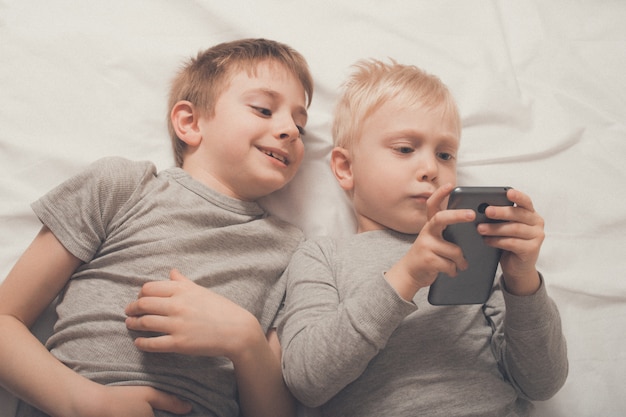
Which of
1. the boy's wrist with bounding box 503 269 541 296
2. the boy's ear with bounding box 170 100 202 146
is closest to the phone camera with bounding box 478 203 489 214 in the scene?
the boy's wrist with bounding box 503 269 541 296

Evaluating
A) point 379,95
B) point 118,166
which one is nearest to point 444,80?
point 379,95

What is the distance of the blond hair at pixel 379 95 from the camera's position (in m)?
1.07

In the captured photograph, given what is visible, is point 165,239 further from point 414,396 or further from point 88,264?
point 414,396

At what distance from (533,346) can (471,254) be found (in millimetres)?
215

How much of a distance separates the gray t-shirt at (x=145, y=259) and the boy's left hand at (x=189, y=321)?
6cm

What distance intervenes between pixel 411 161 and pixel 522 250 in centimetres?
30

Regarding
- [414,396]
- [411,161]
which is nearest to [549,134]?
[411,161]

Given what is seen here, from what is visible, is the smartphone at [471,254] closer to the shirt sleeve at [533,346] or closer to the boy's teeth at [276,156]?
the shirt sleeve at [533,346]

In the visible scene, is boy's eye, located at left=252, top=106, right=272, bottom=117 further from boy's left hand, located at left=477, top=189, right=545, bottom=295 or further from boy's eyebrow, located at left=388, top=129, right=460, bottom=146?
boy's left hand, located at left=477, top=189, right=545, bottom=295

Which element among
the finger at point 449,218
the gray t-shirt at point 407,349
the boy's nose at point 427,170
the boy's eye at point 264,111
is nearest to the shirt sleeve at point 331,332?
the gray t-shirt at point 407,349

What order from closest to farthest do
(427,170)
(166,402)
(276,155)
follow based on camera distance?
(166,402)
(427,170)
(276,155)

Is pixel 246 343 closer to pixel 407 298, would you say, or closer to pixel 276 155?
pixel 407 298

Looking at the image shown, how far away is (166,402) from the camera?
33.0 inches

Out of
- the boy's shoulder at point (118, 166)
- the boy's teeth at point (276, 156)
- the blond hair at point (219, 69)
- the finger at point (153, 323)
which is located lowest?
the finger at point (153, 323)
